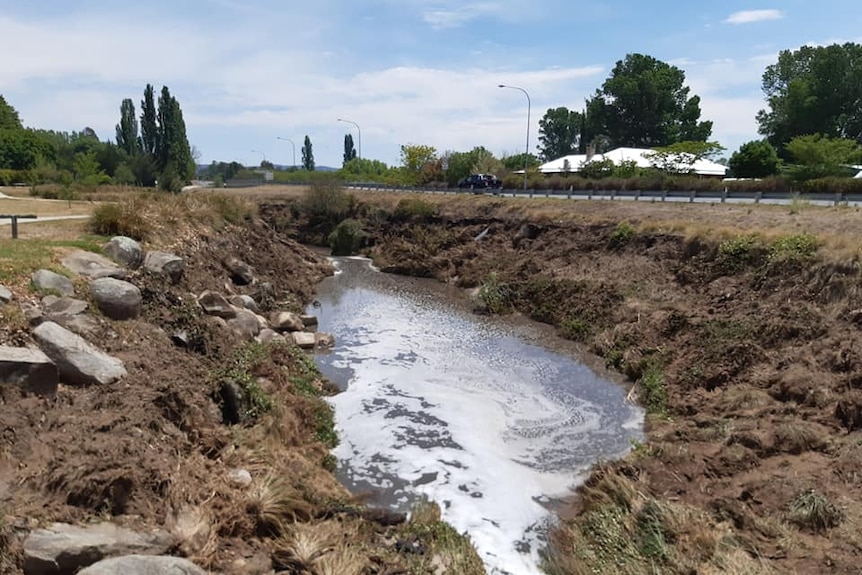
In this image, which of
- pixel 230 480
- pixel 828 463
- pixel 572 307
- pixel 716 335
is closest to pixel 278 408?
pixel 230 480

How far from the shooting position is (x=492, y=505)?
10914 millimetres

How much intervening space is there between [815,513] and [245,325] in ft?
46.1

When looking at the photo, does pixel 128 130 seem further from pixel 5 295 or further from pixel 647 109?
pixel 5 295

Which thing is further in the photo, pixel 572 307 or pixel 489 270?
pixel 489 270

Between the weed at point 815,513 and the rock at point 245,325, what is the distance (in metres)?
13.1

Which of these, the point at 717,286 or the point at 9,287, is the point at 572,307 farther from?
the point at 9,287

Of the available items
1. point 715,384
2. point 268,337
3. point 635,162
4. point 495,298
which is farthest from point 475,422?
point 635,162

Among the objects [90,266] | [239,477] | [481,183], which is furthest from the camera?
[481,183]

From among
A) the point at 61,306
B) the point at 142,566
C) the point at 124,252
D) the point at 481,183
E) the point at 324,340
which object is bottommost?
the point at 324,340

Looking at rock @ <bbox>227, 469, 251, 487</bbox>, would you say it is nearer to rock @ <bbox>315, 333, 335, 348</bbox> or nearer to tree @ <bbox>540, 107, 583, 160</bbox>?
rock @ <bbox>315, 333, 335, 348</bbox>

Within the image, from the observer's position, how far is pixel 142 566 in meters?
6.12

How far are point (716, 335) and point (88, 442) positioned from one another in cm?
1574

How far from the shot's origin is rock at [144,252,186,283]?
A: 1615 centimetres

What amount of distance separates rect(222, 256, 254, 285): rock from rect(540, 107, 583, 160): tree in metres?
110
